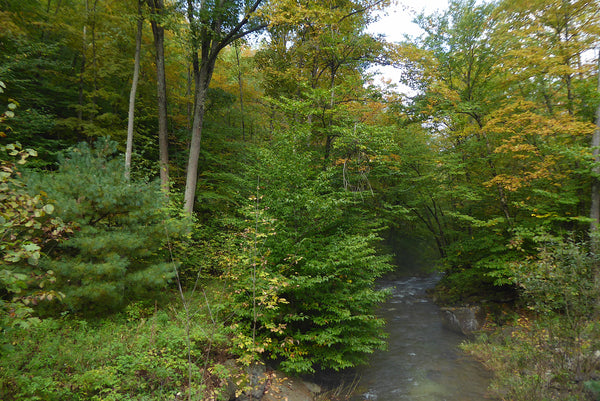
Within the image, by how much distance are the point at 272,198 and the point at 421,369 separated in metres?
6.70

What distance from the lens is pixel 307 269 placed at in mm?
6535

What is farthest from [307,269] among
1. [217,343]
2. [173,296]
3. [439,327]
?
[439,327]

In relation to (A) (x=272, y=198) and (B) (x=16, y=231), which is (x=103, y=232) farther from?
(A) (x=272, y=198)

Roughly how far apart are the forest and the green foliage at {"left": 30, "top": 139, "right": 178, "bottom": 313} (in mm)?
42

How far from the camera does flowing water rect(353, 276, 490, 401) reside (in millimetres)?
6793

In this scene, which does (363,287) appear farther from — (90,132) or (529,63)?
(90,132)

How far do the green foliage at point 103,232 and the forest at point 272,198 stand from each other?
4 centimetres

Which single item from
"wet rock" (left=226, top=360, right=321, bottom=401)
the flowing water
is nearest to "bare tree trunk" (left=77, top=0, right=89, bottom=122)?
"wet rock" (left=226, top=360, right=321, bottom=401)

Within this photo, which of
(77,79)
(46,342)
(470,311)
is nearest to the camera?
(46,342)

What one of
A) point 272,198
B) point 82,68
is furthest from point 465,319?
point 82,68

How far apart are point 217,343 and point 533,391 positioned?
6374 mm

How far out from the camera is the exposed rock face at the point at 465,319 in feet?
35.9

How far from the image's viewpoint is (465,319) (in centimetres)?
1134

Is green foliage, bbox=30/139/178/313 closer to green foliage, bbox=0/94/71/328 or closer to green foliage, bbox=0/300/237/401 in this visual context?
green foliage, bbox=0/300/237/401
